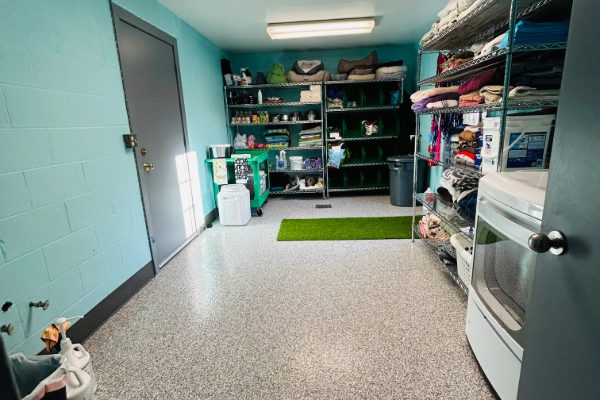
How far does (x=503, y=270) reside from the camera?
1348 mm

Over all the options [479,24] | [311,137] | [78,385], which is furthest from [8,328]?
[311,137]

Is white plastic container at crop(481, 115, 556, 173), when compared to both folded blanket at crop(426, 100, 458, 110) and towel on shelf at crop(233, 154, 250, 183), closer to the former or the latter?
folded blanket at crop(426, 100, 458, 110)

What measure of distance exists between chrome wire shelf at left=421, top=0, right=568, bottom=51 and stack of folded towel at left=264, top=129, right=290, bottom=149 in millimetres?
2717

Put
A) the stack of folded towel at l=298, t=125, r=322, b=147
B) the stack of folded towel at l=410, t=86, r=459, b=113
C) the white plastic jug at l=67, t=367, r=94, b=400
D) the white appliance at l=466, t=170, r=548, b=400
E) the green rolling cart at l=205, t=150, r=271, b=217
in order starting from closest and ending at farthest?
1. the white appliance at l=466, t=170, r=548, b=400
2. the white plastic jug at l=67, t=367, r=94, b=400
3. the stack of folded towel at l=410, t=86, r=459, b=113
4. the green rolling cart at l=205, t=150, r=271, b=217
5. the stack of folded towel at l=298, t=125, r=322, b=147

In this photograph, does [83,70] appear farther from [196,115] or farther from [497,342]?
[497,342]

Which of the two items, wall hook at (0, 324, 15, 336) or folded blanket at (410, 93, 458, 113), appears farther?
folded blanket at (410, 93, 458, 113)

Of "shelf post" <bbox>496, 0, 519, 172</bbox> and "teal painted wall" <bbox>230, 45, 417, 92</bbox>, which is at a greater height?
"teal painted wall" <bbox>230, 45, 417, 92</bbox>

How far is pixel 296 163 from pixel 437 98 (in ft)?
9.20

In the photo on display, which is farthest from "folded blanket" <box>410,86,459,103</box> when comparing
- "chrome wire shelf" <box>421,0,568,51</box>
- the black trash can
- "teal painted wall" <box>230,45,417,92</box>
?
"teal painted wall" <box>230,45,417,92</box>

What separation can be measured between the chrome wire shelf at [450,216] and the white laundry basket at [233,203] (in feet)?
6.72

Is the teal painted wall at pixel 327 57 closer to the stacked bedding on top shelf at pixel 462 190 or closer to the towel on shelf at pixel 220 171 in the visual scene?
the towel on shelf at pixel 220 171

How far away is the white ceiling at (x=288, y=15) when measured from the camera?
3.09 meters

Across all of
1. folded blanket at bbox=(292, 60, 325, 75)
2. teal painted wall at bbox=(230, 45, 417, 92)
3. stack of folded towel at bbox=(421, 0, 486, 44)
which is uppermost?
teal painted wall at bbox=(230, 45, 417, 92)

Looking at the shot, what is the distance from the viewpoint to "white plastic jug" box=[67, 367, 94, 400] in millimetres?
1250
